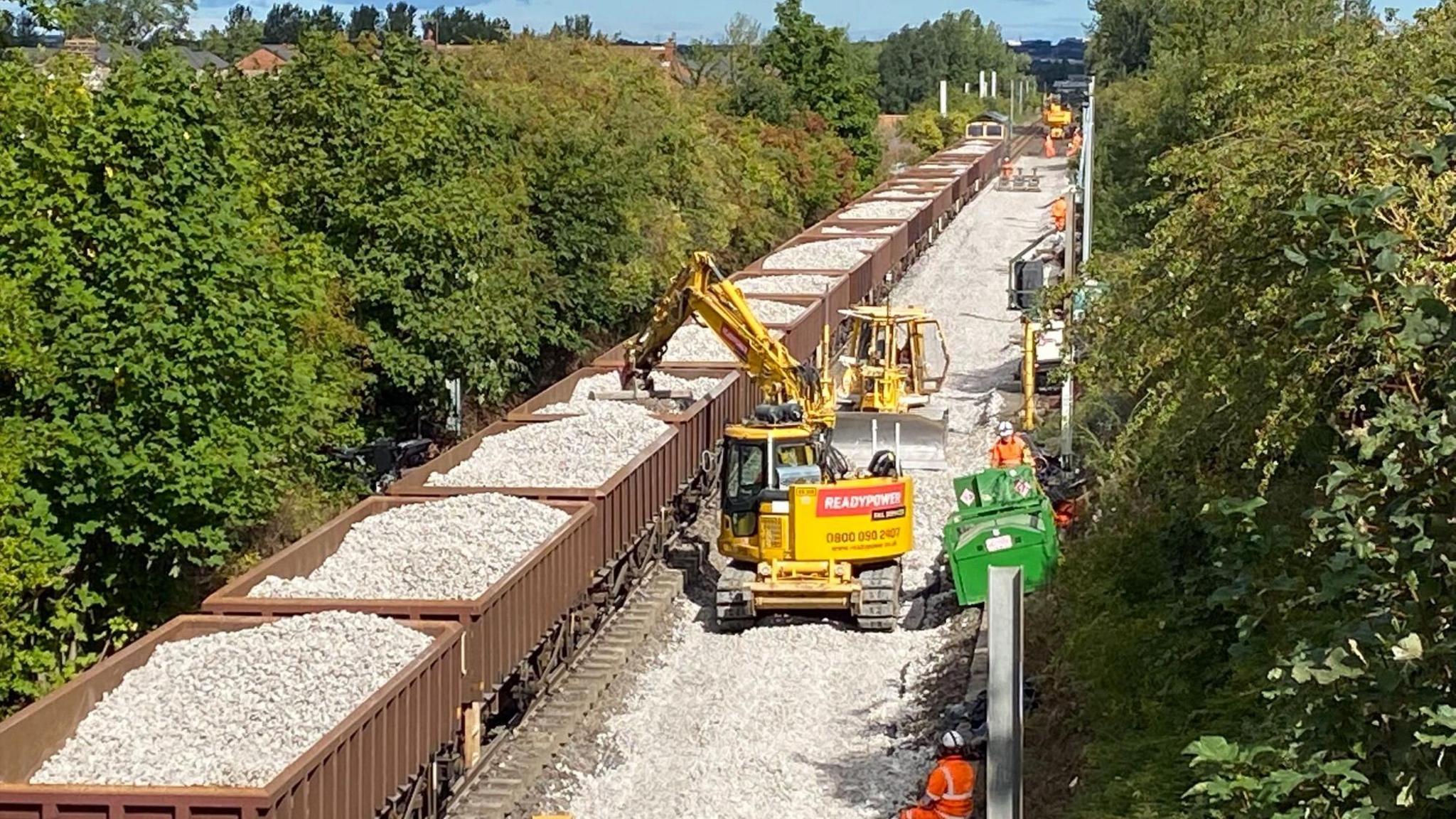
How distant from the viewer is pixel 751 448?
1936cm

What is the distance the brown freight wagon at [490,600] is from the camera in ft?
47.1

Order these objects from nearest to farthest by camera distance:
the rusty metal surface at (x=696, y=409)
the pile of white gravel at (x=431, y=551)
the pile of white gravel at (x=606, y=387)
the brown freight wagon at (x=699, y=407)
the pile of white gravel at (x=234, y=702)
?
the pile of white gravel at (x=234, y=702)
the pile of white gravel at (x=431, y=551)
the rusty metal surface at (x=696, y=409)
the brown freight wagon at (x=699, y=407)
the pile of white gravel at (x=606, y=387)

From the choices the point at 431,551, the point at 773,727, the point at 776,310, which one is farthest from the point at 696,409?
the point at 776,310

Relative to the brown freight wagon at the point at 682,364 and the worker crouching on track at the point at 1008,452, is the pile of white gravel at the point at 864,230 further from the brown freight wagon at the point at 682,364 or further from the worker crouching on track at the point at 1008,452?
the worker crouching on track at the point at 1008,452

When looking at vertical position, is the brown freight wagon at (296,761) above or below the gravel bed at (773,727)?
above

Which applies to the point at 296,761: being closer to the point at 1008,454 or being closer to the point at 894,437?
the point at 1008,454

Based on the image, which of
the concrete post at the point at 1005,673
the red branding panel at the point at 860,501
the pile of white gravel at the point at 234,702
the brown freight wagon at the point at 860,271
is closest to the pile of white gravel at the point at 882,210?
the brown freight wagon at the point at 860,271

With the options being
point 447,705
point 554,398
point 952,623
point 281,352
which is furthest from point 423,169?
point 447,705

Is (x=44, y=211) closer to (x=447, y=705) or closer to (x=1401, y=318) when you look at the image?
(x=447, y=705)

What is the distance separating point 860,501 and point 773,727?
10.7 feet

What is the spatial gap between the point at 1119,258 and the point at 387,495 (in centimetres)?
793

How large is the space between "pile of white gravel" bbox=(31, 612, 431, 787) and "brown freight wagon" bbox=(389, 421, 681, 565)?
183 inches

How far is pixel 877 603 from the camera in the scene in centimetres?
1909

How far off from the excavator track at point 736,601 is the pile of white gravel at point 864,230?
84.3ft
